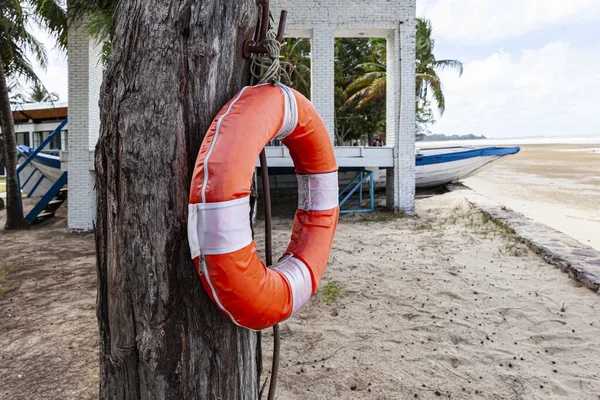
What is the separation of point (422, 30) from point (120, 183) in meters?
20.6

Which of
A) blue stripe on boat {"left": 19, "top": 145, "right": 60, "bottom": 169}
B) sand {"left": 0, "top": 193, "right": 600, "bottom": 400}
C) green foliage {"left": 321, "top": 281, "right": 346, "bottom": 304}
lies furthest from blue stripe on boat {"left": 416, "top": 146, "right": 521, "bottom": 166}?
blue stripe on boat {"left": 19, "top": 145, "right": 60, "bottom": 169}

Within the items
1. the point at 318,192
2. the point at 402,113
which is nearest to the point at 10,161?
the point at 402,113

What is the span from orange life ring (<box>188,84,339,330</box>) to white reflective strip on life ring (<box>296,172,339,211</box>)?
259 mm

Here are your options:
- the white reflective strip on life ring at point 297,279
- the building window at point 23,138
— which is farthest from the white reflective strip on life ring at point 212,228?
the building window at point 23,138

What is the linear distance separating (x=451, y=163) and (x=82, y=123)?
9.85m

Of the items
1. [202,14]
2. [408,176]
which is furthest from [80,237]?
[202,14]

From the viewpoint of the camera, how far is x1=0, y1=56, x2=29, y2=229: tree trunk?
9.34 m

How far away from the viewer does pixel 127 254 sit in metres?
1.36

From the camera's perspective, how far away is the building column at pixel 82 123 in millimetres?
8828

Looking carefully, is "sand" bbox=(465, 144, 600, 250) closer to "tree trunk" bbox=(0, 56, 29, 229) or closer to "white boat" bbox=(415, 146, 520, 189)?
"white boat" bbox=(415, 146, 520, 189)

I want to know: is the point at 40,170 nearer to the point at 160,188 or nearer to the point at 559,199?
the point at 160,188

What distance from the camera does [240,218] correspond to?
1.30m

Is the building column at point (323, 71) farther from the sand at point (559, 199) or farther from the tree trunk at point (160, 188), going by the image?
the tree trunk at point (160, 188)

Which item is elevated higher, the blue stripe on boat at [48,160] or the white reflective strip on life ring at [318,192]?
the blue stripe on boat at [48,160]
